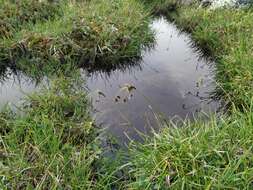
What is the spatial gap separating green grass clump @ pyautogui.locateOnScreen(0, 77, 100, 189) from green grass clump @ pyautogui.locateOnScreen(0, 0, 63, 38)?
2.16 metres

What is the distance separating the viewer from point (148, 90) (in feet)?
19.7

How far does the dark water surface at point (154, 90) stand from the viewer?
16.9ft

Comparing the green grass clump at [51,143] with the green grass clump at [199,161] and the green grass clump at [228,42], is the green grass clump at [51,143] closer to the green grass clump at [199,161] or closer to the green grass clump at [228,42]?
the green grass clump at [199,161]

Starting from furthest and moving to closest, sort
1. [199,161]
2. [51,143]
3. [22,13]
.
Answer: [22,13], [51,143], [199,161]

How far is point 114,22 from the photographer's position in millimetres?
7098

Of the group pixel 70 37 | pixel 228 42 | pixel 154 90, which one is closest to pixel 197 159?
pixel 154 90

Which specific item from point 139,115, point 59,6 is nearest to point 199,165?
point 139,115

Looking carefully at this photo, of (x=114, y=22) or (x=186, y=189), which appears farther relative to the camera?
(x=114, y=22)

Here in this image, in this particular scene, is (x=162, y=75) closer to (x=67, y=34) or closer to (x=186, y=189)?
(x=67, y=34)

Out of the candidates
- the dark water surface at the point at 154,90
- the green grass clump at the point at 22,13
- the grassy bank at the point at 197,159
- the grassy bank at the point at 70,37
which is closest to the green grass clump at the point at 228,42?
the dark water surface at the point at 154,90

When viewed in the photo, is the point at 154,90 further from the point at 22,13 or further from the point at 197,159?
the point at 22,13

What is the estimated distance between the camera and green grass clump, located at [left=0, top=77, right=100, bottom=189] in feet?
11.2

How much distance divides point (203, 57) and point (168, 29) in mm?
1729

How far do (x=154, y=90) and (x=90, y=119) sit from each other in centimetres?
158
